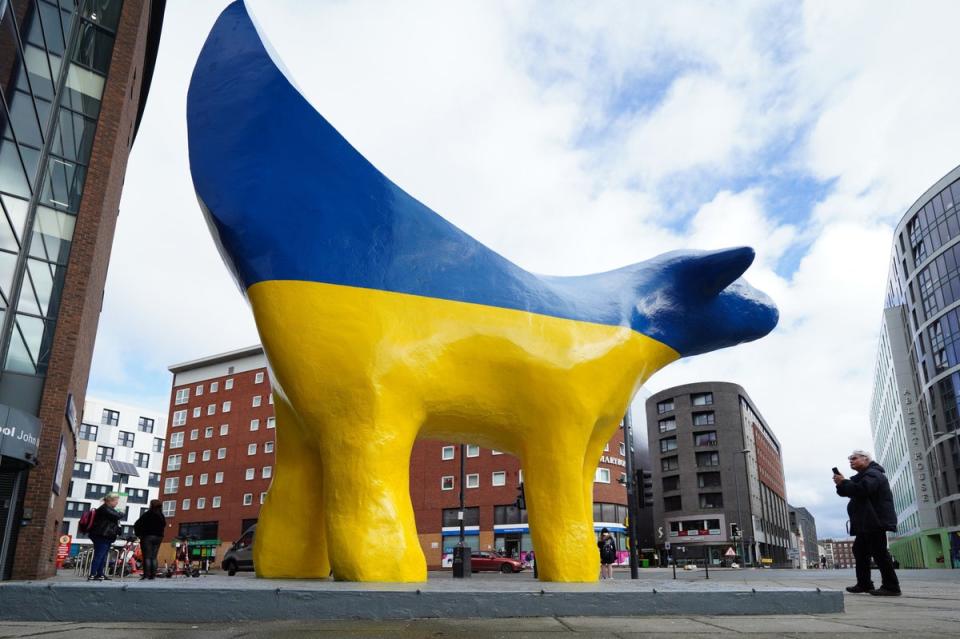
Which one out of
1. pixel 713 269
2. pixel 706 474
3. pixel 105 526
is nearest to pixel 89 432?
pixel 706 474

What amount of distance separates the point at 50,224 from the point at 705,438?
6311cm

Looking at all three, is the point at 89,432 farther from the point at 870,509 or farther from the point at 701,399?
the point at 870,509

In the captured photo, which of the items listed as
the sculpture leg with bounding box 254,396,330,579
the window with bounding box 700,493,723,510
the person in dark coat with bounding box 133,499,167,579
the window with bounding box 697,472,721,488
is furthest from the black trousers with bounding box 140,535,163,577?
the window with bounding box 697,472,721,488

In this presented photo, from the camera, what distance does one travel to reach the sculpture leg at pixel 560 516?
8.51 meters

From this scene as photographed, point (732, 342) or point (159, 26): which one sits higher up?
point (159, 26)

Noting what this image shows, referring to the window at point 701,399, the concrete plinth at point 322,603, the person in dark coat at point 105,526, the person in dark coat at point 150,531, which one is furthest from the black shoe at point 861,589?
the window at point 701,399

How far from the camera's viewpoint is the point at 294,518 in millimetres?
9094

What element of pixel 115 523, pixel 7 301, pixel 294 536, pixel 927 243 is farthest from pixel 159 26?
pixel 927 243

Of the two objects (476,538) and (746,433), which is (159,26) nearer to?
(476,538)

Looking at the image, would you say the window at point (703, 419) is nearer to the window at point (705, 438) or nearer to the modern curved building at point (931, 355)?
the window at point (705, 438)

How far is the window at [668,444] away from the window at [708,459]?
9.09 feet

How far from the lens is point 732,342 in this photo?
11070 mm

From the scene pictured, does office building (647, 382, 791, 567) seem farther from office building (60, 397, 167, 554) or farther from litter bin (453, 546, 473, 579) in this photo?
office building (60, 397, 167, 554)

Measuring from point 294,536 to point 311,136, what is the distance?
16.7 feet
